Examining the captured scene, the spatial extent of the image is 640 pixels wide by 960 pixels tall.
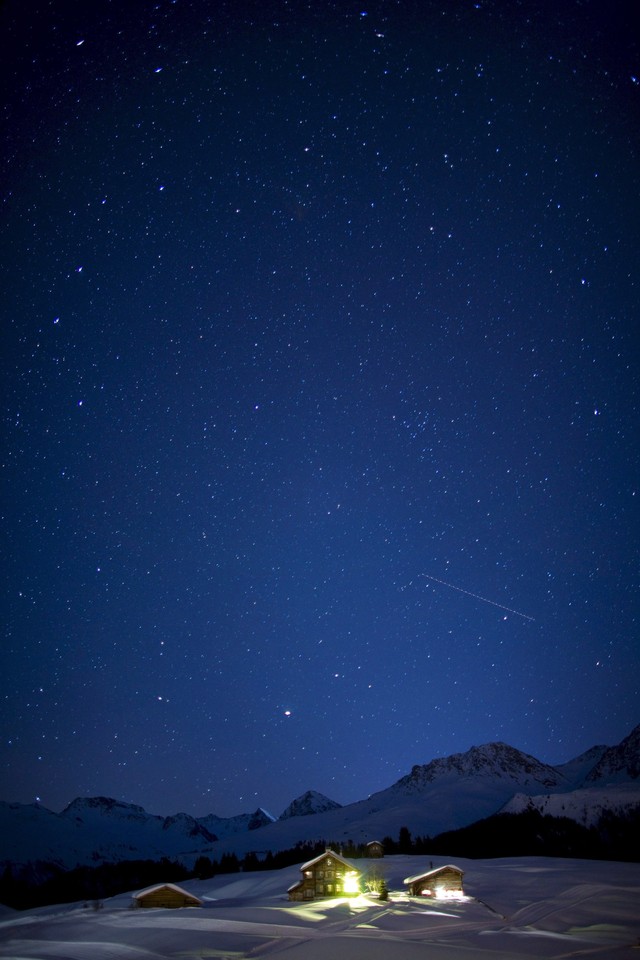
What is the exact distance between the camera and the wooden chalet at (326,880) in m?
38.3

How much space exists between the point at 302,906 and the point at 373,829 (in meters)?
129

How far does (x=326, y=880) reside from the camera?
38.8 meters

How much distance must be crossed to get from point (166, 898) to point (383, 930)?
19.6 meters

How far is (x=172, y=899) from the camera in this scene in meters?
35.8

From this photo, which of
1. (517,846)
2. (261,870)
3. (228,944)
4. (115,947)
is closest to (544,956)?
(228,944)

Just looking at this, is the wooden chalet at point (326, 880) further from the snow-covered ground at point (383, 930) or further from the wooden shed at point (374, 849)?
the wooden shed at point (374, 849)

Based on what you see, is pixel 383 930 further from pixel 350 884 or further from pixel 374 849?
pixel 374 849

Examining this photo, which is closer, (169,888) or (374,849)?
(169,888)

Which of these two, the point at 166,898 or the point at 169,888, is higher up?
the point at 169,888

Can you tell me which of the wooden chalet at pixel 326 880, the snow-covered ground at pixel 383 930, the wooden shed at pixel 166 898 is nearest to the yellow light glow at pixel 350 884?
the wooden chalet at pixel 326 880

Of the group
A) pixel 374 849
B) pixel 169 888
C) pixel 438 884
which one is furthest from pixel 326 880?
pixel 374 849

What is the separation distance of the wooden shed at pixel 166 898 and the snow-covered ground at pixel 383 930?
313 cm

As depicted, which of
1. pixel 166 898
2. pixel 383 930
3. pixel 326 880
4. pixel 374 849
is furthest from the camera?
pixel 374 849

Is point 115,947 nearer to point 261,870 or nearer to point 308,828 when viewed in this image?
point 261,870
